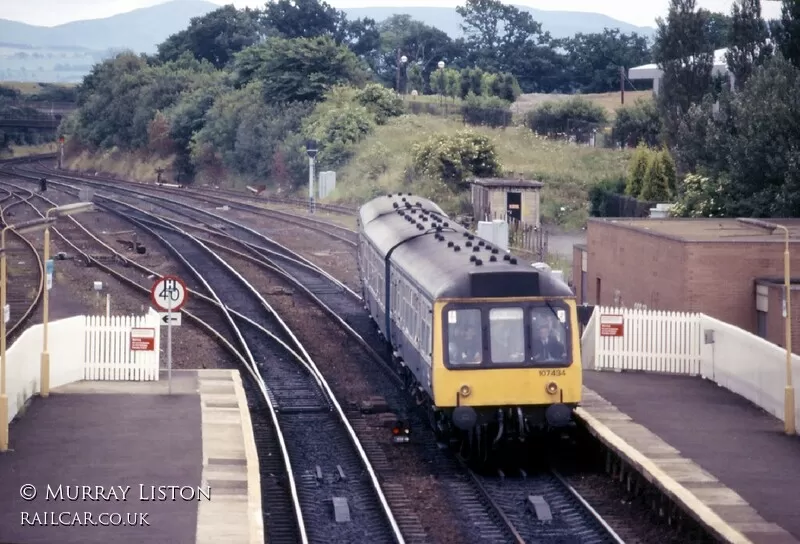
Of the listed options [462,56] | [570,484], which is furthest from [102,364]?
[462,56]

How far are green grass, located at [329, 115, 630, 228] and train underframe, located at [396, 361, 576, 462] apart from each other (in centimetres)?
2866

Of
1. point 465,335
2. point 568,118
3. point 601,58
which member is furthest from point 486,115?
point 465,335

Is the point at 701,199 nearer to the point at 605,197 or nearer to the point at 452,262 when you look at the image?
the point at 605,197

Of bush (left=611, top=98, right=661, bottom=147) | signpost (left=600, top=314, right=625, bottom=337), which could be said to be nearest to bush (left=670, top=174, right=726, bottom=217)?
signpost (left=600, top=314, right=625, bottom=337)

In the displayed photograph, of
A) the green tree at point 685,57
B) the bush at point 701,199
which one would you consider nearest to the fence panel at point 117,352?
the bush at point 701,199

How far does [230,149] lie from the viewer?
69062mm

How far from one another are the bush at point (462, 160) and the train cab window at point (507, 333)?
33093 millimetres

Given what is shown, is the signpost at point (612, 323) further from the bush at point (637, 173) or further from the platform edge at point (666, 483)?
the bush at point (637, 173)

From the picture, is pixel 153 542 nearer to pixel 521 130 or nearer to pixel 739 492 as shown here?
pixel 739 492

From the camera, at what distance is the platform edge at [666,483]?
11414 mm

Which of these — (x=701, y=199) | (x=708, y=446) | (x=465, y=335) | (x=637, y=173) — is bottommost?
(x=708, y=446)

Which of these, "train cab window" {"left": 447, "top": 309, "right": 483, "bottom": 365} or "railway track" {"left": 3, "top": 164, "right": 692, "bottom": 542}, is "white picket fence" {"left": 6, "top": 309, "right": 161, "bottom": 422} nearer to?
"railway track" {"left": 3, "top": 164, "right": 692, "bottom": 542}

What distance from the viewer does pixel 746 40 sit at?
4428 cm

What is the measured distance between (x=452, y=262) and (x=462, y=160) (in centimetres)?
3271
